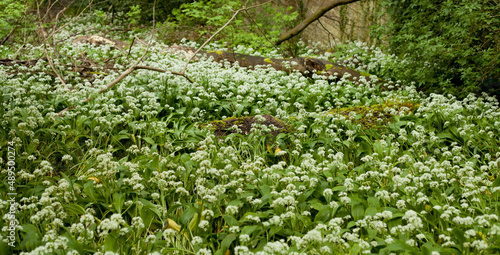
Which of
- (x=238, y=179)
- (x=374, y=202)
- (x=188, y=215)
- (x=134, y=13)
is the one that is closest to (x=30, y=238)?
(x=188, y=215)

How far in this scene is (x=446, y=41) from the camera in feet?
20.6

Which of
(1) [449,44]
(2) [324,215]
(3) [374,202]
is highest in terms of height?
(1) [449,44]

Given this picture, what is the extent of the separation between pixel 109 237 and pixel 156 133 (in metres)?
2.09

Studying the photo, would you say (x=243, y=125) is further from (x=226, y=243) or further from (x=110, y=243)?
(x=110, y=243)

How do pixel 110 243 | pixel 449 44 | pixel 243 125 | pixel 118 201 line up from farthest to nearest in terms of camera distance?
pixel 449 44, pixel 243 125, pixel 118 201, pixel 110 243

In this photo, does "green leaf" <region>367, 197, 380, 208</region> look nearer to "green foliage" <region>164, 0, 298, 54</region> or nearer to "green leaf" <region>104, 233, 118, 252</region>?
"green leaf" <region>104, 233, 118, 252</region>

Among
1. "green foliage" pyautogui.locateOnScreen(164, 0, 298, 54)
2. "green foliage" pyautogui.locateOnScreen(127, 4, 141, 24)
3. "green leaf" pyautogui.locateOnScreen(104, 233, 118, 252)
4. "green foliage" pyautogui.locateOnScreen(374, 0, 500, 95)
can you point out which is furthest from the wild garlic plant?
"green foliage" pyautogui.locateOnScreen(127, 4, 141, 24)

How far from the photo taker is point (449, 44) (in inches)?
247

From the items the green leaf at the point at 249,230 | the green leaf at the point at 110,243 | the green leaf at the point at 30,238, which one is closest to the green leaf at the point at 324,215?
the green leaf at the point at 249,230

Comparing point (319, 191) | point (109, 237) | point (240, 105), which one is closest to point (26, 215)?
point (109, 237)

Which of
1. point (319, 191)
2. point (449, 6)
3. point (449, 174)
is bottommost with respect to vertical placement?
point (319, 191)

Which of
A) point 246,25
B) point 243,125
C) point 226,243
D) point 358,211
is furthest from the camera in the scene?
point 246,25

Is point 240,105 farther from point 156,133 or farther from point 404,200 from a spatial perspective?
point 404,200

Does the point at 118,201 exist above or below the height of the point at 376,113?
below
